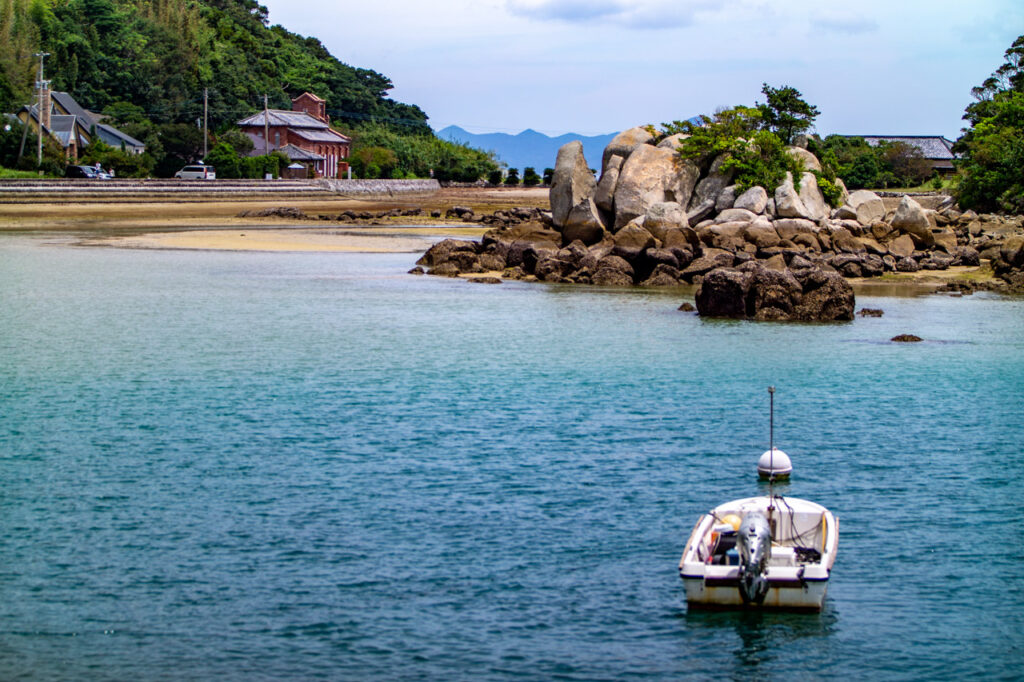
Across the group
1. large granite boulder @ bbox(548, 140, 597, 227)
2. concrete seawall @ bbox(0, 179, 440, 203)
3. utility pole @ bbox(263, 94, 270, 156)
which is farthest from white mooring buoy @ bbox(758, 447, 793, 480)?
utility pole @ bbox(263, 94, 270, 156)

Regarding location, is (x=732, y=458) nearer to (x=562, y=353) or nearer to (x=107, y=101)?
(x=562, y=353)

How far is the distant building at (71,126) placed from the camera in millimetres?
100438

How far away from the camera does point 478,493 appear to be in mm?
18625

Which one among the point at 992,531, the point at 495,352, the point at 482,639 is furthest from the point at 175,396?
the point at 992,531

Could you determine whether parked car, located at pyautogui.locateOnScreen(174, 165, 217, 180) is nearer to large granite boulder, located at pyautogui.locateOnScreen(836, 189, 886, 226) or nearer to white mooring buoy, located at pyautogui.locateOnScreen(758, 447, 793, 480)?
large granite boulder, located at pyautogui.locateOnScreen(836, 189, 886, 226)

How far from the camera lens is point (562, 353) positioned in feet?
104

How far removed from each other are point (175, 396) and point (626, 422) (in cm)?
961

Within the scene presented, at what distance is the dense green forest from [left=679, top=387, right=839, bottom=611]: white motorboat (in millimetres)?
93978

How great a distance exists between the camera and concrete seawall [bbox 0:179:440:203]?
81.9m

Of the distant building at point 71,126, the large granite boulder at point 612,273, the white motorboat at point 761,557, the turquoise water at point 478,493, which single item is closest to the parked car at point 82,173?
the distant building at point 71,126

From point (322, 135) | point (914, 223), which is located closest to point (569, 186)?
point (914, 223)

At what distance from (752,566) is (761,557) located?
0.25 meters

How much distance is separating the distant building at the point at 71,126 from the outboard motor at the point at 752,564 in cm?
9150

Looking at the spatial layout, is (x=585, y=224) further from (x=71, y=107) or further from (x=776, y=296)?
(x=71, y=107)
